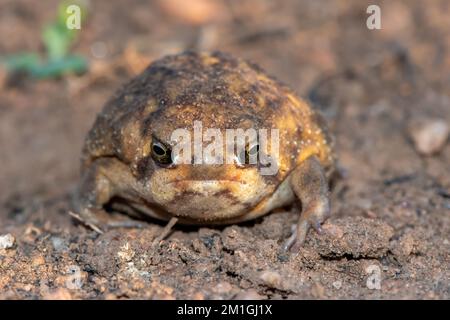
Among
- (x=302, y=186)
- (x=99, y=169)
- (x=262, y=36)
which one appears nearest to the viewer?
(x=302, y=186)

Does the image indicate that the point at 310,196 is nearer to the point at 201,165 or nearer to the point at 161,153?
the point at 201,165

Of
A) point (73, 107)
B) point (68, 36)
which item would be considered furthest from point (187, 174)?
point (68, 36)

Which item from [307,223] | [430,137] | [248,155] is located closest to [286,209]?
[307,223]

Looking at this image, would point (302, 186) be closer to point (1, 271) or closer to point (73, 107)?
point (1, 271)

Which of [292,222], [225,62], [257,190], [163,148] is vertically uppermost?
[225,62]

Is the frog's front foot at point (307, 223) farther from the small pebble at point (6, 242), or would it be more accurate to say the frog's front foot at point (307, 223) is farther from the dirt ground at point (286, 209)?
the small pebble at point (6, 242)

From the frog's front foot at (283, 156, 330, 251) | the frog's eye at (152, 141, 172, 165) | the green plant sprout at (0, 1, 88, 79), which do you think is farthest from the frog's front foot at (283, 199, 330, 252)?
the green plant sprout at (0, 1, 88, 79)
